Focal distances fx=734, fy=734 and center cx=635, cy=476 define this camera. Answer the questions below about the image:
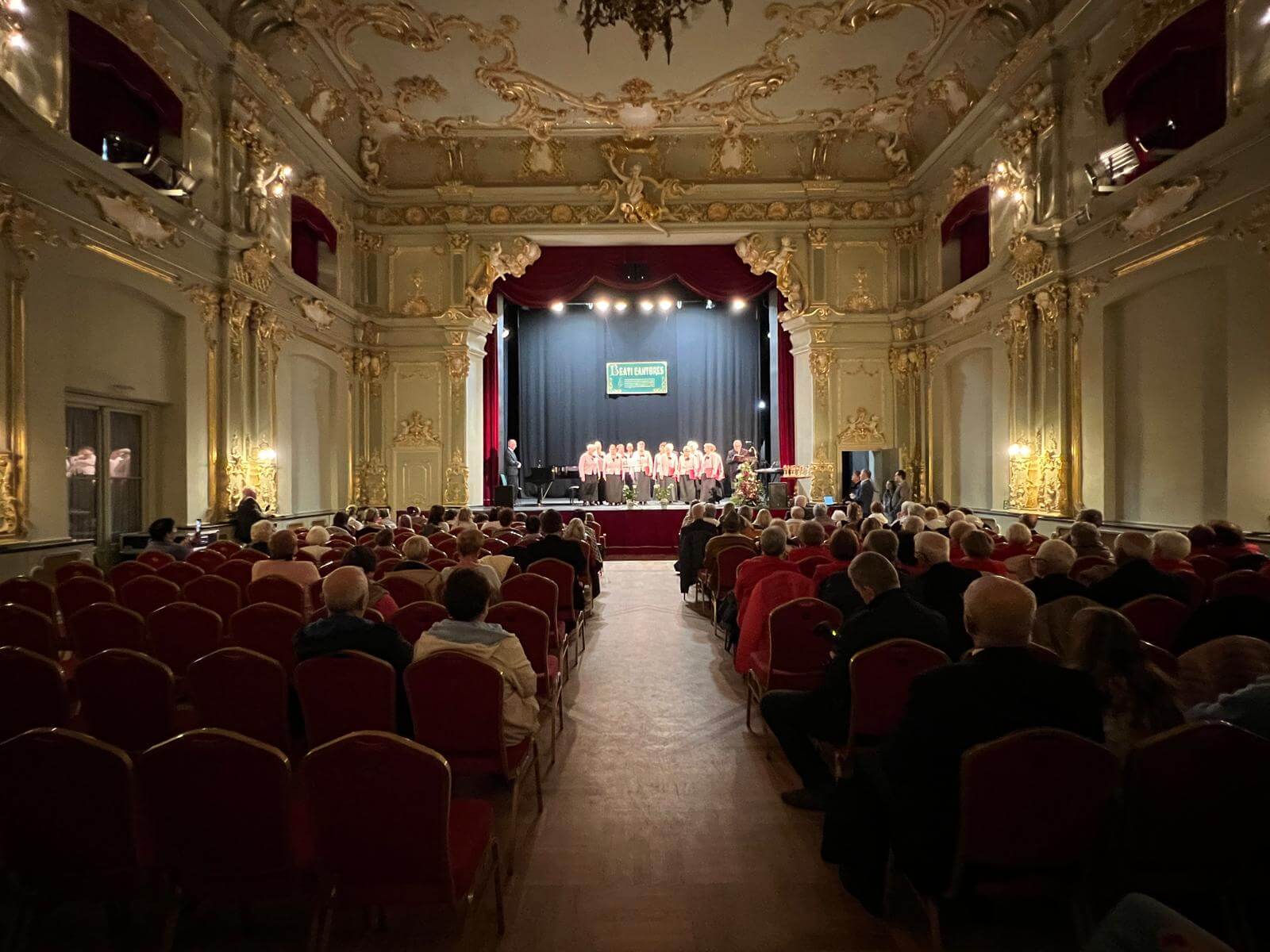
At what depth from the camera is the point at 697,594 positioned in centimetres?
856

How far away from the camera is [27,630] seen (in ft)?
11.6

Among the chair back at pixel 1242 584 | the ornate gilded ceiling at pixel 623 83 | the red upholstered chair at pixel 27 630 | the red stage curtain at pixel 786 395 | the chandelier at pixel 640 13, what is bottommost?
the red upholstered chair at pixel 27 630

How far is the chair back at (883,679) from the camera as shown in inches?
110

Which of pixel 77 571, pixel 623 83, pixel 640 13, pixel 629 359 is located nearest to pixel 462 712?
pixel 77 571

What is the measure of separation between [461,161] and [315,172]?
2.98 metres

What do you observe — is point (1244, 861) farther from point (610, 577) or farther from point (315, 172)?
point (315, 172)

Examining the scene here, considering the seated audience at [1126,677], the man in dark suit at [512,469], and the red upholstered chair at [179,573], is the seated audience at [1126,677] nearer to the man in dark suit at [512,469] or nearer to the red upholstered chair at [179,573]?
the red upholstered chair at [179,573]

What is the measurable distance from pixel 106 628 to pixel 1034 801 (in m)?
4.14

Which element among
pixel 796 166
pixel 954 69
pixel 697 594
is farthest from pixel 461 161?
pixel 697 594

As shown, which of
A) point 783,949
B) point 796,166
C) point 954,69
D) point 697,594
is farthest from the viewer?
point 796,166

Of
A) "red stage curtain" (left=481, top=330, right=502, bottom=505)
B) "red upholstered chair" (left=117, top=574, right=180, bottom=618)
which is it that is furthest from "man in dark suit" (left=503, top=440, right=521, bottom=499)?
"red upholstered chair" (left=117, top=574, right=180, bottom=618)

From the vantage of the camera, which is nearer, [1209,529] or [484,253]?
[1209,529]

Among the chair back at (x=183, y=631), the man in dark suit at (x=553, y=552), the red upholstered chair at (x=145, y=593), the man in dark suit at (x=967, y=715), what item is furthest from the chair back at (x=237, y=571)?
the man in dark suit at (x=967, y=715)

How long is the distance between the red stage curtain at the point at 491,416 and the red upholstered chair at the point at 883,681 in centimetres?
1361
